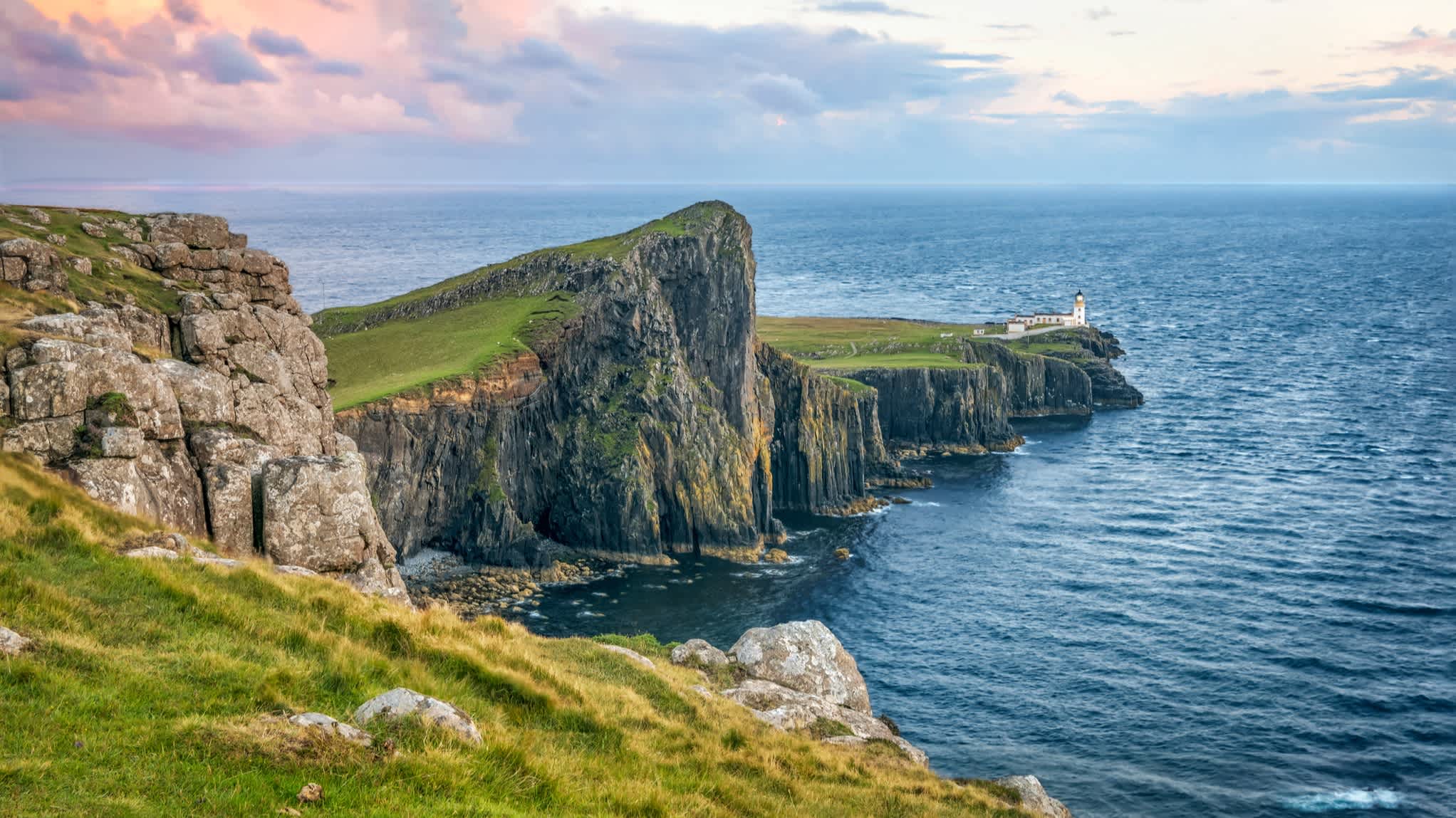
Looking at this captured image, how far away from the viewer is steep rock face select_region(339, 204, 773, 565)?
7300cm

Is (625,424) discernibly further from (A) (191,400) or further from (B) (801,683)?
(A) (191,400)

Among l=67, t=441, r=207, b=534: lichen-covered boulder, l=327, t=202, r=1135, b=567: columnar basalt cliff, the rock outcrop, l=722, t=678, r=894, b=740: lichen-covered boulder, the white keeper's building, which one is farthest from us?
the white keeper's building

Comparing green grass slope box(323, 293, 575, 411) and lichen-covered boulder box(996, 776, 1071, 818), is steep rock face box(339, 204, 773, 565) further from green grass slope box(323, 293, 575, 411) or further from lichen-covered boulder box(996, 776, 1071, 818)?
lichen-covered boulder box(996, 776, 1071, 818)

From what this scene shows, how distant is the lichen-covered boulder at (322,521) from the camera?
2719cm

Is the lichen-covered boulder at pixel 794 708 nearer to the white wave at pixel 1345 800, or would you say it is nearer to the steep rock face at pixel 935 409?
the white wave at pixel 1345 800

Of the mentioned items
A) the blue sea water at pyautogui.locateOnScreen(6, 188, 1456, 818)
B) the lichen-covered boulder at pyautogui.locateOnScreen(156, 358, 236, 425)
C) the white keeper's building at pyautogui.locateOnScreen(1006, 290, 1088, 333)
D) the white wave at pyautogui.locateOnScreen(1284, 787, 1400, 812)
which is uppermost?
the lichen-covered boulder at pyautogui.locateOnScreen(156, 358, 236, 425)

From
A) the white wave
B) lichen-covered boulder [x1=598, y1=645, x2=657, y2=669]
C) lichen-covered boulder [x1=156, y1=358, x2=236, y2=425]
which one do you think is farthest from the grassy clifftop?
the white wave

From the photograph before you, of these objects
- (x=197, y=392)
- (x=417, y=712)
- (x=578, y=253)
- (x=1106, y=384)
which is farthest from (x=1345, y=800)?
(x=1106, y=384)

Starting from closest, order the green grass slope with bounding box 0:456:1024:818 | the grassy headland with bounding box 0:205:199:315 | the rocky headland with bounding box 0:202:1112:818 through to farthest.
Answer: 1. the green grass slope with bounding box 0:456:1024:818
2. the rocky headland with bounding box 0:202:1112:818
3. the grassy headland with bounding box 0:205:199:315

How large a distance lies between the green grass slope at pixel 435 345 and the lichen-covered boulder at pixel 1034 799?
52.7 m

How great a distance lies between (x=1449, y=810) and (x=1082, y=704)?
15587 millimetres

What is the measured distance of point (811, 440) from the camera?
307ft

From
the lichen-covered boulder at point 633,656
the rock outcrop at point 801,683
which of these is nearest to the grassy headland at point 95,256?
the lichen-covered boulder at point 633,656

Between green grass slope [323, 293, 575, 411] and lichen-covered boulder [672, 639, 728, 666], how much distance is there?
44.1 meters
